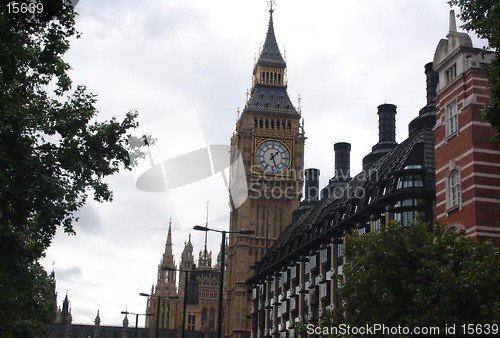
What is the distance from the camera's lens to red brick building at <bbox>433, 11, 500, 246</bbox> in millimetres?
40062

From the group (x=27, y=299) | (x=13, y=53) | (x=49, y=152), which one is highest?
(x=13, y=53)

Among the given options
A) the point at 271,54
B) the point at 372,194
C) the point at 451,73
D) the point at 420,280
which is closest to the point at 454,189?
the point at 451,73

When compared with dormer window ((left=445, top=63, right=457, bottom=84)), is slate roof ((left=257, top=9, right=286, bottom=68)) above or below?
above

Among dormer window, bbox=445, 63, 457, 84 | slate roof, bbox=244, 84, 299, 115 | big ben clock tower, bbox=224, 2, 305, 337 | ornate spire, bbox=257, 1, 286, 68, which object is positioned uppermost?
ornate spire, bbox=257, 1, 286, 68

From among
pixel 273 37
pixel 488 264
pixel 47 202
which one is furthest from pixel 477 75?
pixel 273 37

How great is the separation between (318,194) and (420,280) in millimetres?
91898

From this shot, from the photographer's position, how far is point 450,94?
43.8 m

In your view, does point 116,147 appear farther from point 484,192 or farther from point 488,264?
point 484,192

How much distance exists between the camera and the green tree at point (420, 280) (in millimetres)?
28312

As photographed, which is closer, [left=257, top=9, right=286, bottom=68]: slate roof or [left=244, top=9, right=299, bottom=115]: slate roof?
[left=244, top=9, right=299, bottom=115]: slate roof

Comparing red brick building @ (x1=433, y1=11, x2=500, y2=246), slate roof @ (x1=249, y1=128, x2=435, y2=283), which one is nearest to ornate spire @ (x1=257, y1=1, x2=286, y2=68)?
slate roof @ (x1=249, y1=128, x2=435, y2=283)

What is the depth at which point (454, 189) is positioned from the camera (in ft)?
139

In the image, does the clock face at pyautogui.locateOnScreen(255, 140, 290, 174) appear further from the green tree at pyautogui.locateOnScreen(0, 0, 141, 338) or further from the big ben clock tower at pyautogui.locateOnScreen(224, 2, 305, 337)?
the green tree at pyautogui.locateOnScreen(0, 0, 141, 338)

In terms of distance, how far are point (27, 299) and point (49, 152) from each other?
1728 centimetres
